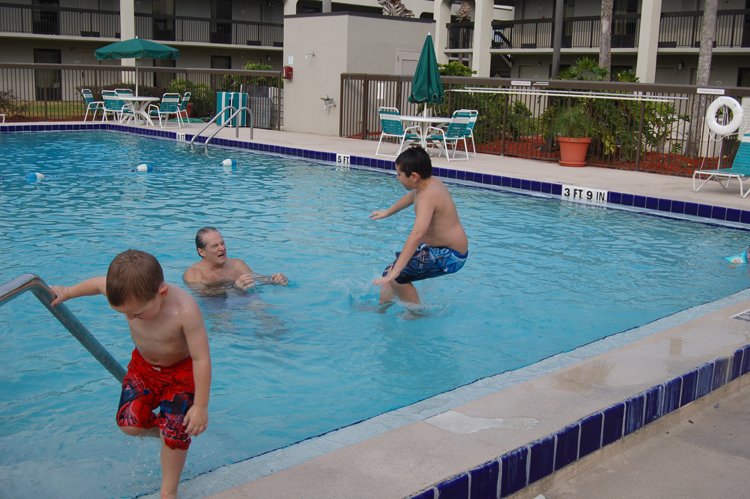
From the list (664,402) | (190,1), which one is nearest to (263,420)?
(664,402)

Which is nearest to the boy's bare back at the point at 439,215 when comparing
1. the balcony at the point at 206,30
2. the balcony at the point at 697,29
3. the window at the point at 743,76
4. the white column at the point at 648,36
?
the white column at the point at 648,36

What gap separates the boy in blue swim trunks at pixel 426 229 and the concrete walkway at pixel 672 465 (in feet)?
6.25

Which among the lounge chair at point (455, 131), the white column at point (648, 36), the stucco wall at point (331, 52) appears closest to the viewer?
the lounge chair at point (455, 131)

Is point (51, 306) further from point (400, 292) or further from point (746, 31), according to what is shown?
point (746, 31)

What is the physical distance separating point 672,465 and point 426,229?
226cm

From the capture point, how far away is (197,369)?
252 cm

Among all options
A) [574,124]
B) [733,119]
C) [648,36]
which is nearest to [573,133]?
[574,124]

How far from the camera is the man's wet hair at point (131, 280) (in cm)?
233

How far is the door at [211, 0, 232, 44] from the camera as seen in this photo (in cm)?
3581

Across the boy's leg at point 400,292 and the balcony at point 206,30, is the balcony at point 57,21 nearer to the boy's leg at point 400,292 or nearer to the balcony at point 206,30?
the balcony at point 206,30

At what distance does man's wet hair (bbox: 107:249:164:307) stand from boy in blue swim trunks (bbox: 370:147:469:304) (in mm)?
2349

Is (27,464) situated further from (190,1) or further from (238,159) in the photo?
(190,1)

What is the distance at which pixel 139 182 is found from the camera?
11.0 meters

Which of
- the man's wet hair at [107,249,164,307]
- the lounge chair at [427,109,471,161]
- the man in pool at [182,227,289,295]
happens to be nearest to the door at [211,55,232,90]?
the lounge chair at [427,109,471,161]
